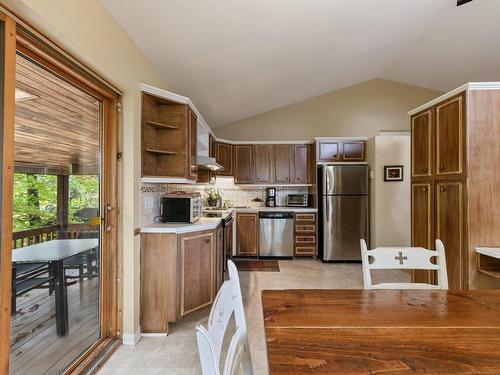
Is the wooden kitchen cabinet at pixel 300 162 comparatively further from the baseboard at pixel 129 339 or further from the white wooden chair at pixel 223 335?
the white wooden chair at pixel 223 335

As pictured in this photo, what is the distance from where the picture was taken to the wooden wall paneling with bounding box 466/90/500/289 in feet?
7.14

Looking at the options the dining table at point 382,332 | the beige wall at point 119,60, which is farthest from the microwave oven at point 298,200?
the dining table at point 382,332

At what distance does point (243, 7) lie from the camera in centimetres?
214

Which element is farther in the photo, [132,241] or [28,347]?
[132,241]

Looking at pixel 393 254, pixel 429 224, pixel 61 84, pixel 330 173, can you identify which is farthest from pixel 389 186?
pixel 61 84

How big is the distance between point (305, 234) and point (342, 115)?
2.54 m

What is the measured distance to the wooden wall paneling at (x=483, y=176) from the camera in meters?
2.18

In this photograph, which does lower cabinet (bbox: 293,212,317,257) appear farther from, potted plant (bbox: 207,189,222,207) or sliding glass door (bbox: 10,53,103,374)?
sliding glass door (bbox: 10,53,103,374)

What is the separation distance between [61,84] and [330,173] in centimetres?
398

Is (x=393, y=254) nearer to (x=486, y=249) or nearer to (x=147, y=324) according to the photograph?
(x=486, y=249)

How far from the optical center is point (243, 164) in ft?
17.6

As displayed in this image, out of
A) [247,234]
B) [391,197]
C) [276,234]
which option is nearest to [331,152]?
[391,197]

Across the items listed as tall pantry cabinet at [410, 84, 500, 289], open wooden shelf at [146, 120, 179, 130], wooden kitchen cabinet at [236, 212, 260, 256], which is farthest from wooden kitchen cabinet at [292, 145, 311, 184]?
open wooden shelf at [146, 120, 179, 130]

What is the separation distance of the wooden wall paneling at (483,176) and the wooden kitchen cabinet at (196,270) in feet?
7.19
